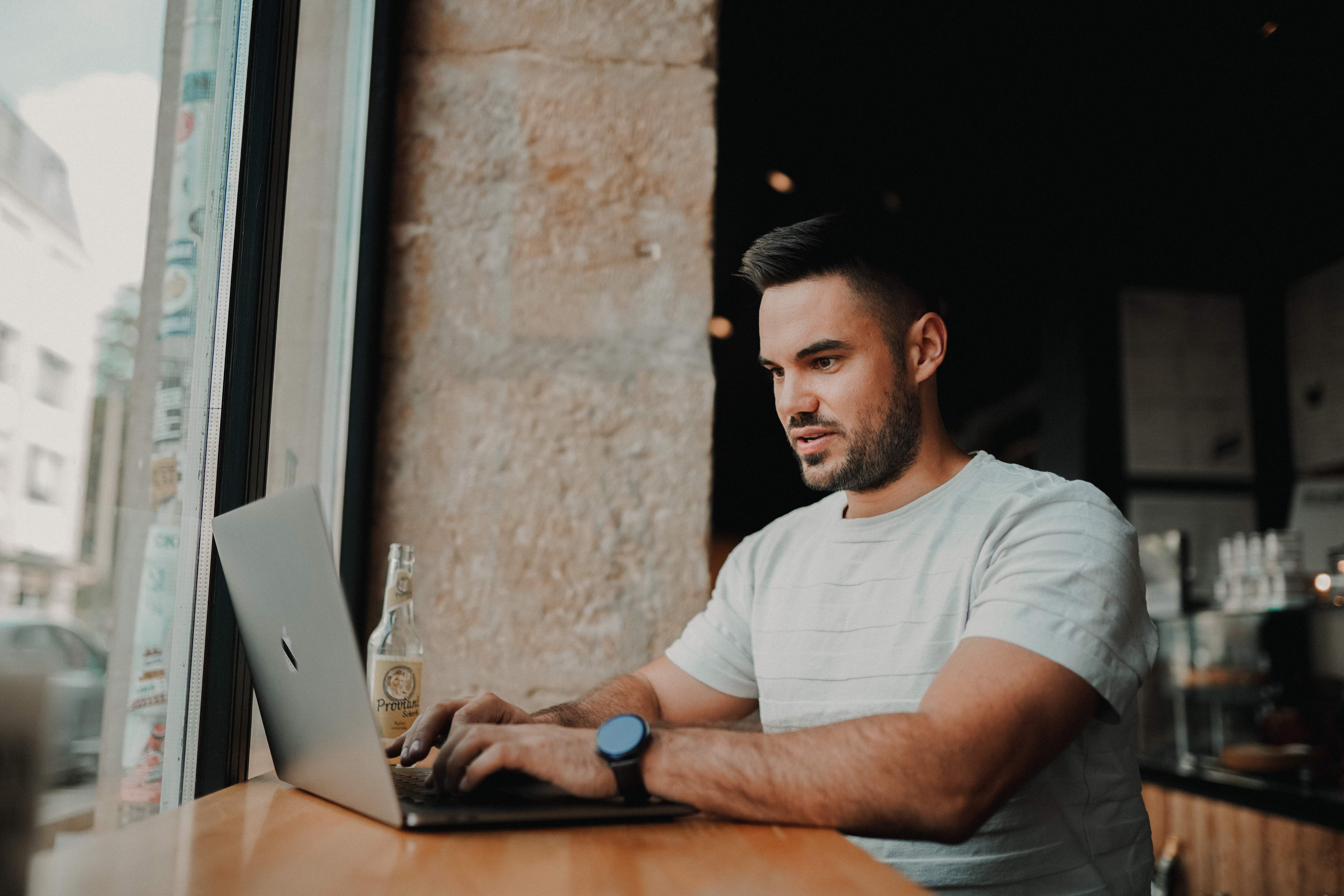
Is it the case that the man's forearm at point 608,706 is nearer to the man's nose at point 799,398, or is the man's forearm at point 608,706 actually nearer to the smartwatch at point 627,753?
the smartwatch at point 627,753

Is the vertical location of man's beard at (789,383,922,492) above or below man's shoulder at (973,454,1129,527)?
above

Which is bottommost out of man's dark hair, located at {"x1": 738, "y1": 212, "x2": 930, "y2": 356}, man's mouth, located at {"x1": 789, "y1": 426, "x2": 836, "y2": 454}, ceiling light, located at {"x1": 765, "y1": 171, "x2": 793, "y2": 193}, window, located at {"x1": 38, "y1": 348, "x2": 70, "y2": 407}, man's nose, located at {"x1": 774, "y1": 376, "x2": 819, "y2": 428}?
window, located at {"x1": 38, "y1": 348, "x2": 70, "y2": 407}

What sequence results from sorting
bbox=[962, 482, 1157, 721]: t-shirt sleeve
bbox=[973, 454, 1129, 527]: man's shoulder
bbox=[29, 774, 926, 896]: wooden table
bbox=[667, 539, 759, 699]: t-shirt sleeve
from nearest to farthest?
bbox=[29, 774, 926, 896]: wooden table, bbox=[962, 482, 1157, 721]: t-shirt sleeve, bbox=[973, 454, 1129, 527]: man's shoulder, bbox=[667, 539, 759, 699]: t-shirt sleeve

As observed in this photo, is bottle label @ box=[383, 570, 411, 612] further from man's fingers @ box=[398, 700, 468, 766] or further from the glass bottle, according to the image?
man's fingers @ box=[398, 700, 468, 766]

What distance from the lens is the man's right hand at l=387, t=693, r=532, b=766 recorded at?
41.3 inches

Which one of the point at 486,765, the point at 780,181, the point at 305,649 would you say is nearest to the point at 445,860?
the point at 486,765

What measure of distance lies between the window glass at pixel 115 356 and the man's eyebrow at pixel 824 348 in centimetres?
83

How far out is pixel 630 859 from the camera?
68 cm

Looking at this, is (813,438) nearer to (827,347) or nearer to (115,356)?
(827,347)

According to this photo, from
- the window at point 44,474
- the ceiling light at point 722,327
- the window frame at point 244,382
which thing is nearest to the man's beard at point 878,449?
the window frame at point 244,382

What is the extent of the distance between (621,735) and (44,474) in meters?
0.58

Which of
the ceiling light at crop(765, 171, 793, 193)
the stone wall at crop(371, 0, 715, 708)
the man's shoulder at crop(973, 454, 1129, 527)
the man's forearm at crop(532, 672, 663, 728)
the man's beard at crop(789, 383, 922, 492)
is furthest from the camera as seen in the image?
the ceiling light at crop(765, 171, 793, 193)

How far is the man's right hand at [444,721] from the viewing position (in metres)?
1.05

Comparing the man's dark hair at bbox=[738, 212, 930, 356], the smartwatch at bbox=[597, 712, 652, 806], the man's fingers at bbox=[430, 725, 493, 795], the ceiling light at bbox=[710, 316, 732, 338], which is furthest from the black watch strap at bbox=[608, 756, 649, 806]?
the ceiling light at bbox=[710, 316, 732, 338]
